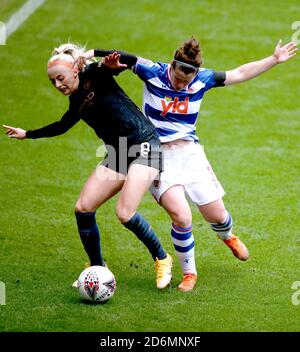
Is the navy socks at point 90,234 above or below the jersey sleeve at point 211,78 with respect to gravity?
below

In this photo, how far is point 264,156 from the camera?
43.9 ft

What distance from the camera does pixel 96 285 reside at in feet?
29.5

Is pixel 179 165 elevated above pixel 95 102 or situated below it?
below

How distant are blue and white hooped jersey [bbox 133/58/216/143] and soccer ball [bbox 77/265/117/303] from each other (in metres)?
1.51

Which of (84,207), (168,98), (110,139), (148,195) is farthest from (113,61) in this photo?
(148,195)

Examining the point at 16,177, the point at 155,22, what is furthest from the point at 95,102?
the point at 155,22

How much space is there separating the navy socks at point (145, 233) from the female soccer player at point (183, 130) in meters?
0.20

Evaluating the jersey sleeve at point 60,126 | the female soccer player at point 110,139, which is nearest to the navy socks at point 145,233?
the female soccer player at point 110,139

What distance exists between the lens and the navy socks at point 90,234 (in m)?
9.23

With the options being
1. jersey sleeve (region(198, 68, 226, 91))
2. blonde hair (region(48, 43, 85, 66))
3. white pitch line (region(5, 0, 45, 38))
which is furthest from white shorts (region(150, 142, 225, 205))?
white pitch line (region(5, 0, 45, 38))

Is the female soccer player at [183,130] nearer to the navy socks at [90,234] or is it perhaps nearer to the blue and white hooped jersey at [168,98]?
the blue and white hooped jersey at [168,98]

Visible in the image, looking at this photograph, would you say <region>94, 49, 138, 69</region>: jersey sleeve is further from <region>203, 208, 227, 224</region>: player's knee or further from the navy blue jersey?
<region>203, 208, 227, 224</region>: player's knee
